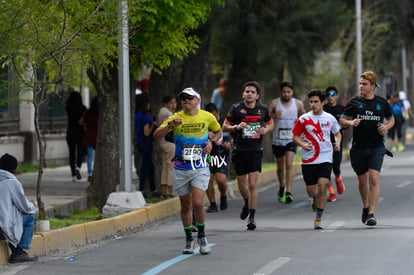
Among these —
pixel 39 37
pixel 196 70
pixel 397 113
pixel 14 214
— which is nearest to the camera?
pixel 14 214

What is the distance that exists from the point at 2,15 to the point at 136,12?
397 centimetres

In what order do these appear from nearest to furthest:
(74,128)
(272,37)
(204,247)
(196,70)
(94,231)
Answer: (204,247), (94,231), (196,70), (74,128), (272,37)

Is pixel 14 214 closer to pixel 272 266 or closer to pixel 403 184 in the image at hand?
pixel 272 266

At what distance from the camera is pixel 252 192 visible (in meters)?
14.5

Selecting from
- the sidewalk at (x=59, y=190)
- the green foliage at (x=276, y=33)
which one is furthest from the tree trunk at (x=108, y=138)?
the green foliage at (x=276, y=33)

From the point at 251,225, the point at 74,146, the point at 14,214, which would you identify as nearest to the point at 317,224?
the point at 251,225

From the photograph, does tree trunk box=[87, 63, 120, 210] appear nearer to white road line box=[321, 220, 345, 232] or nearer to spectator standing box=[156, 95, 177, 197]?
spectator standing box=[156, 95, 177, 197]

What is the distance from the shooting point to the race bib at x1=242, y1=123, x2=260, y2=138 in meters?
15.0

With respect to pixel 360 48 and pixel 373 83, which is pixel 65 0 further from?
pixel 360 48

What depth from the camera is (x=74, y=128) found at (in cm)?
2308

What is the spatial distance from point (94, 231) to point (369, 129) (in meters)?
3.80

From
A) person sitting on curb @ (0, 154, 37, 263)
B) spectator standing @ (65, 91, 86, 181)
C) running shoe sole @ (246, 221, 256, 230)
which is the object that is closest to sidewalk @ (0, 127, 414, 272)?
person sitting on curb @ (0, 154, 37, 263)

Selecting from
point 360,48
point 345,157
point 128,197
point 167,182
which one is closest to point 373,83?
point 128,197

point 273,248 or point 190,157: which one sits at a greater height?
point 190,157
